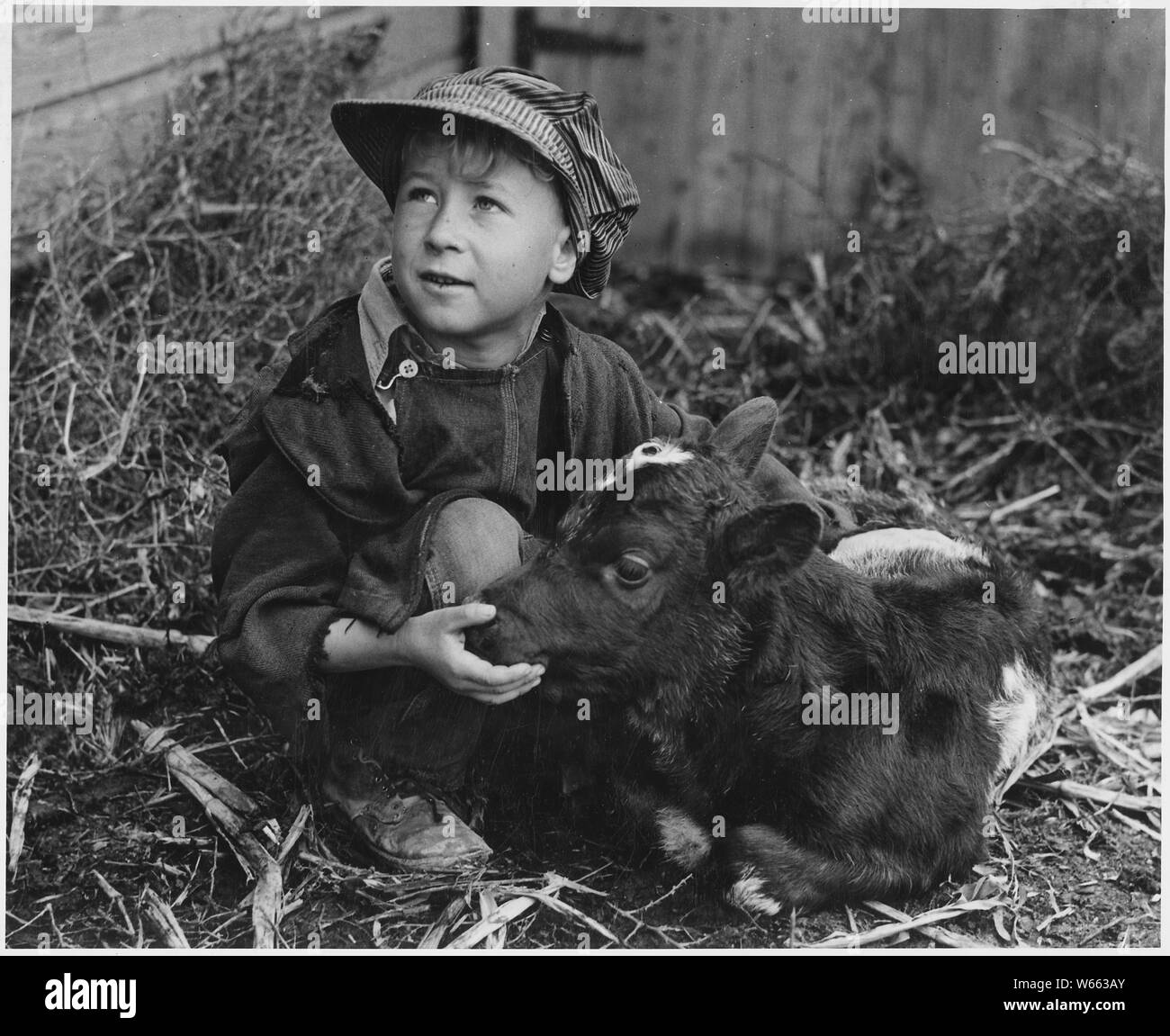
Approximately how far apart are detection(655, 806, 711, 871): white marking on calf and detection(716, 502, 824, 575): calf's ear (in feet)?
2.34

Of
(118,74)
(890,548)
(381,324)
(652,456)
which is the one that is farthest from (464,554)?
(118,74)

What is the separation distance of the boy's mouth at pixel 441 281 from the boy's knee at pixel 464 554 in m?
0.55

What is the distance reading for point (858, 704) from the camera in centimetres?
387

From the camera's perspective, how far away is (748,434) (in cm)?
391

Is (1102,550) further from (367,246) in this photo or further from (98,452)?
(98,452)

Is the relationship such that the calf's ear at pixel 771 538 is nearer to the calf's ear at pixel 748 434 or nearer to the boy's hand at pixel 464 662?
the calf's ear at pixel 748 434

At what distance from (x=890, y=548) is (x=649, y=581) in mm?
1046

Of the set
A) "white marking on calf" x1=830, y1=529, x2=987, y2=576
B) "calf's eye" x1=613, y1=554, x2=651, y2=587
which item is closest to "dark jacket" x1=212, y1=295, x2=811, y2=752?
"calf's eye" x1=613, y1=554, x2=651, y2=587

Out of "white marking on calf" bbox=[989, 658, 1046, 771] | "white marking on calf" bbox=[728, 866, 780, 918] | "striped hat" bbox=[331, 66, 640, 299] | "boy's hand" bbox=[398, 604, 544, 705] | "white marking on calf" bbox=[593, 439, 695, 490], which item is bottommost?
"white marking on calf" bbox=[728, 866, 780, 918]

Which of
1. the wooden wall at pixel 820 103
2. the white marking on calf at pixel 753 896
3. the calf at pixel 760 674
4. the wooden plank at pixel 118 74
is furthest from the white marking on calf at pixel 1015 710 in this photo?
the wooden plank at pixel 118 74

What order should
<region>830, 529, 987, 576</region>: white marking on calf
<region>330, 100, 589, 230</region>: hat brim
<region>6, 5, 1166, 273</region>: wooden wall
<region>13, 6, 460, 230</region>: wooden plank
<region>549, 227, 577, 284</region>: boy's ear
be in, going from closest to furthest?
<region>330, 100, 589, 230</region>: hat brim, <region>549, 227, 577, 284</region>: boy's ear, <region>830, 529, 987, 576</region>: white marking on calf, <region>6, 5, 1166, 273</region>: wooden wall, <region>13, 6, 460, 230</region>: wooden plank

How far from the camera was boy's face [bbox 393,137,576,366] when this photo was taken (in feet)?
12.3

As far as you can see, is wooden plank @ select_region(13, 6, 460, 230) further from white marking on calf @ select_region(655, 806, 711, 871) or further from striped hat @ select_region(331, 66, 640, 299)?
white marking on calf @ select_region(655, 806, 711, 871)
